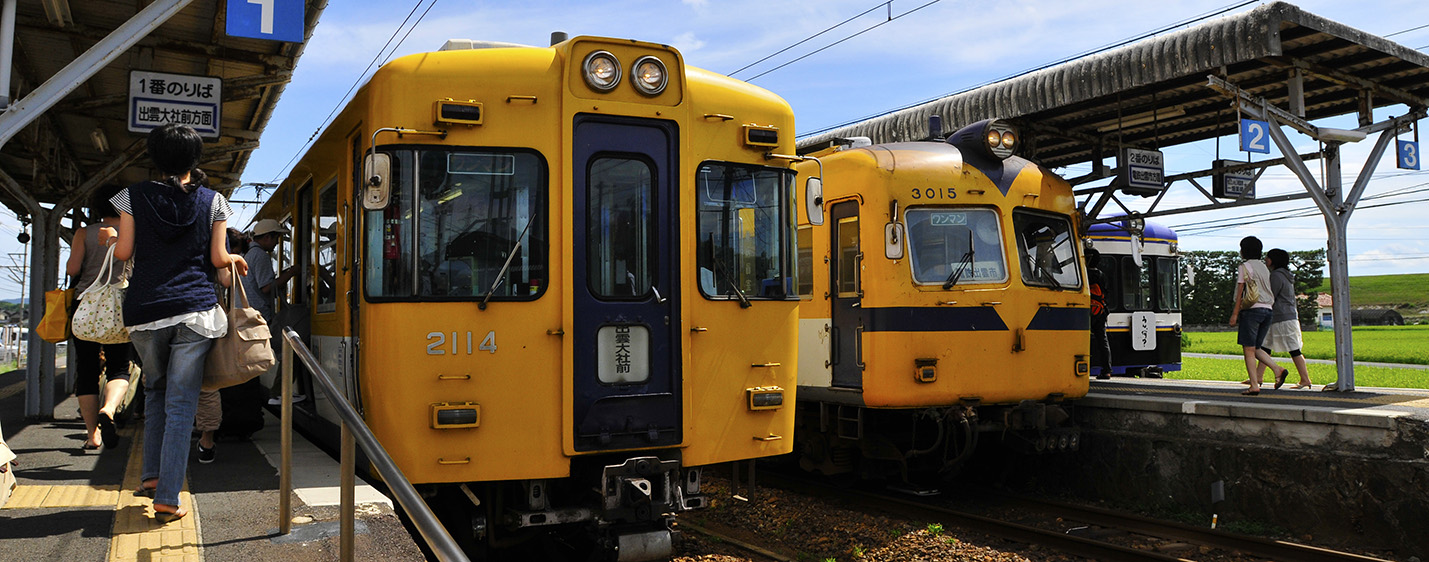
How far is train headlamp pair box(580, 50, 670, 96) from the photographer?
5.35 meters

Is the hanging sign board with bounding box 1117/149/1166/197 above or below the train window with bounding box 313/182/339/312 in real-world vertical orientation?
above

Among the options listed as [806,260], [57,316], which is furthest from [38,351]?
[806,260]

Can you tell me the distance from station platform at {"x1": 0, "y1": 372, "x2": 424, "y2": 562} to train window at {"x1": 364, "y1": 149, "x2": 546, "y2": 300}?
1127mm

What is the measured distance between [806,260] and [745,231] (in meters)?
3.54

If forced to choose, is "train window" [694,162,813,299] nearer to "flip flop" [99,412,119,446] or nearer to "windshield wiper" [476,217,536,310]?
"windshield wiper" [476,217,536,310]

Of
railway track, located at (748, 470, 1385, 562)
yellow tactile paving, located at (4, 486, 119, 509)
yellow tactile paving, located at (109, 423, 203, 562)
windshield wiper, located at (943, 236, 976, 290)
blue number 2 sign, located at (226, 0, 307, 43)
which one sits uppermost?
blue number 2 sign, located at (226, 0, 307, 43)

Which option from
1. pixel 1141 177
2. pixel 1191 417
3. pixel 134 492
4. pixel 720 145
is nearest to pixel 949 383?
pixel 1191 417

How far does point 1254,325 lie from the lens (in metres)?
9.93

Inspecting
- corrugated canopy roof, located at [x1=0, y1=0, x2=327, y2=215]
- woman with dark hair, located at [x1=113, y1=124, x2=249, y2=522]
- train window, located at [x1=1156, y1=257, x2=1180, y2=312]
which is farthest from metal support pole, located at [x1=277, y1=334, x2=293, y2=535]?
train window, located at [x1=1156, y1=257, x2=1180, y2=312]

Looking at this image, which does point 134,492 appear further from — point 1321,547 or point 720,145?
point 1321,547

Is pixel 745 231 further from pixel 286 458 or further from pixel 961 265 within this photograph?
pixel 961 265

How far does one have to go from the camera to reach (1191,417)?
28.4ft

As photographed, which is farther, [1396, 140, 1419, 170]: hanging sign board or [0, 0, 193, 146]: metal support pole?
[1396, 140, 1419, 170]: hanging sign board

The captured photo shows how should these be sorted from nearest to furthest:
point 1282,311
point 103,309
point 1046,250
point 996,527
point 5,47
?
point 103,309 < point 5,47 < point 996,527 < point 1046,250 < point 1282,311
